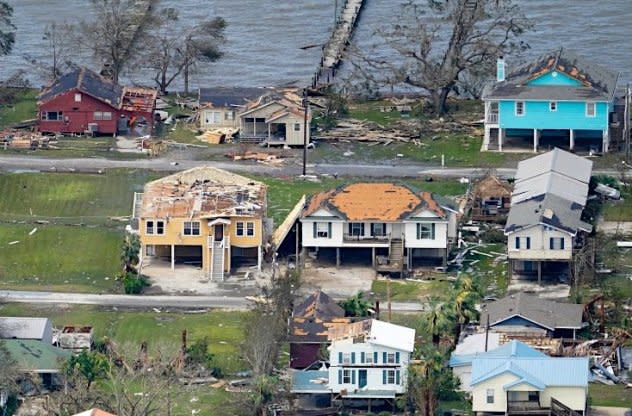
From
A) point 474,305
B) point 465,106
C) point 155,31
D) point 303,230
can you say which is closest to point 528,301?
point 474,305

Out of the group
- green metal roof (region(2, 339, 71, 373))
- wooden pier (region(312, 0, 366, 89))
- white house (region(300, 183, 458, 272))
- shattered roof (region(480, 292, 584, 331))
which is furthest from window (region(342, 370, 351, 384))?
wooden pier (region(312, 0, 366, 89))

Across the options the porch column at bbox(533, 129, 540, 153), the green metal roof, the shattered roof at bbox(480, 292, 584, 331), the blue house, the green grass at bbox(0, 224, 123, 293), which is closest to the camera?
the green metal roof

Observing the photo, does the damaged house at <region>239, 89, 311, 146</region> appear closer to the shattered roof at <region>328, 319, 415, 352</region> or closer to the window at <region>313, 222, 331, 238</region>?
the window at <region>313, 222, 331, 238</region>

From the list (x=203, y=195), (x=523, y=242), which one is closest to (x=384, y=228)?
(x=523, y=242)

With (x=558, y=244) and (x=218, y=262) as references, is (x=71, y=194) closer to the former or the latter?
(x=218, y=262)

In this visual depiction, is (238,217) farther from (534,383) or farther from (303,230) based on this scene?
(534,383)

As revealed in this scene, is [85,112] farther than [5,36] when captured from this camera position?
No
